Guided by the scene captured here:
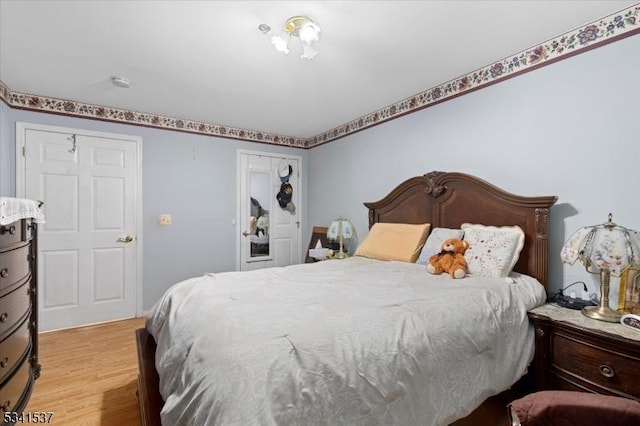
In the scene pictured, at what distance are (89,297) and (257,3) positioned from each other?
347 cm

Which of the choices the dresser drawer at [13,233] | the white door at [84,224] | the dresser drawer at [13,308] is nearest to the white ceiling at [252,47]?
the white door at [84,224]

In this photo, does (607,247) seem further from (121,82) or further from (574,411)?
(121,82)

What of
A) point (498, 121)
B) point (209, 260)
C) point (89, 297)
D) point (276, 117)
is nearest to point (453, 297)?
point (498, 121)

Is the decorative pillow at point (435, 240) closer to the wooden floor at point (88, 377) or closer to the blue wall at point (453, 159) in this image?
the blue wall at point (453, 159)

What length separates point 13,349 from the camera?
1.50 metres

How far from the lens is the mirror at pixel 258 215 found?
4273mm

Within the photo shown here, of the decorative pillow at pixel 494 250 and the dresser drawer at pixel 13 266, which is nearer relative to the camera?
the dresser drawer at pixel 13 266

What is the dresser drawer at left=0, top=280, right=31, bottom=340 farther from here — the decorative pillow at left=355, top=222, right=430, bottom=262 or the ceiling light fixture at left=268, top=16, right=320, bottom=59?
the decorative pillow at left=355, top=222, right=430, bottom=262

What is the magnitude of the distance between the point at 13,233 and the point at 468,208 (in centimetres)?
296

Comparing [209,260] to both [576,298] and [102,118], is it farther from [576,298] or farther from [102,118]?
[576,298]

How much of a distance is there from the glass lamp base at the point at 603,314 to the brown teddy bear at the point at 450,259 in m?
0.64

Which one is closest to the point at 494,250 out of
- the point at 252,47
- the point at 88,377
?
the point at 252,47

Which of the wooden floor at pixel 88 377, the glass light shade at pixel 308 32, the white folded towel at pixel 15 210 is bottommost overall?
the wooden floor at pixel 88 377

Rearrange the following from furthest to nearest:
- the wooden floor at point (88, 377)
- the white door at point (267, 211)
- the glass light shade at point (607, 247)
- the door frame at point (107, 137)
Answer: the white door at point (267, 211), the door frame at point (107, 137), the wooden floor at point (88, 377), the glass light shade at point (607, 247)
